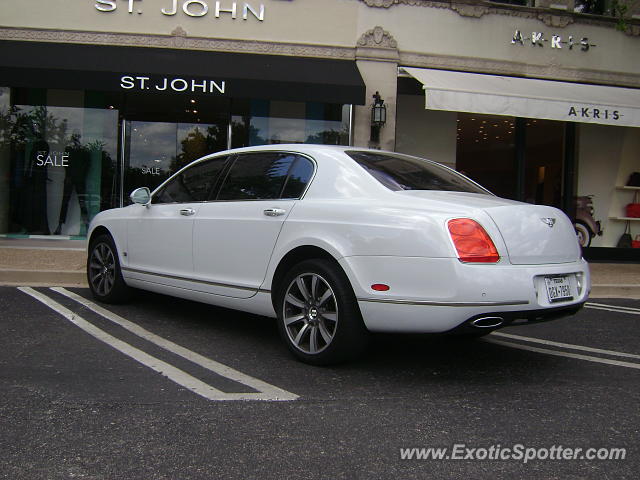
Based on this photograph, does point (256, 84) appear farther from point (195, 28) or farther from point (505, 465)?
point (505, 465)

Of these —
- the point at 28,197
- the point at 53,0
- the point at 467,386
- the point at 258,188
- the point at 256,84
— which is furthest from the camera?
the point at 28,197

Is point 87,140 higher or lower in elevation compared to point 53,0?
lower

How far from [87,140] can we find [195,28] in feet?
10.7

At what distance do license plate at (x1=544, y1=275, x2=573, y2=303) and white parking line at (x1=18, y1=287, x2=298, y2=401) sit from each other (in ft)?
5.57

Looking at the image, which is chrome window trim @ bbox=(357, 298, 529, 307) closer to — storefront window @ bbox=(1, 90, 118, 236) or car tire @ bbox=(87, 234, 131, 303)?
car tire @ bbox=(87, 234, 131, 303)

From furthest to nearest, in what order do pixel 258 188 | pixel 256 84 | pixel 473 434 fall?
pixel 256 84 < pixel 258 188 < pixel 473 434

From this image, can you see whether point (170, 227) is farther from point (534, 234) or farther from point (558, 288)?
point (558, 288)

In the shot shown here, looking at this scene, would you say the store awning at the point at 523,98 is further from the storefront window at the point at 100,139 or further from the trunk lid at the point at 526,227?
the trunk lid at the point at 526,227

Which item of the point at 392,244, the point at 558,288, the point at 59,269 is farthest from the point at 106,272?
the point at 558,288

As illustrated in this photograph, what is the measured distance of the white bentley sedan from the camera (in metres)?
3.35

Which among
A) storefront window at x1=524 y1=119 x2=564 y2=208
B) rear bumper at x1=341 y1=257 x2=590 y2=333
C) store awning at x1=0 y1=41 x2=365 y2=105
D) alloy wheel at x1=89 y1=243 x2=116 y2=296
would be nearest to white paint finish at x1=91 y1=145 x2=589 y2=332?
rear bumper at x1=341 y1=257 x2=590 y2=333

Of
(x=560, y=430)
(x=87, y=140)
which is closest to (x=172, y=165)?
(x=87, y=140)

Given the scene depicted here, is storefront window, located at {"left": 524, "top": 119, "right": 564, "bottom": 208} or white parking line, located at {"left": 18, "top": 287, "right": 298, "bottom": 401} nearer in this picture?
white parking line, located at {"left": 18, "top": 287, "right": 298, "bottom": 401}

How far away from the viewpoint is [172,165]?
476 inches
